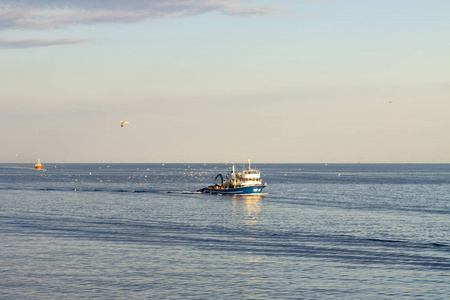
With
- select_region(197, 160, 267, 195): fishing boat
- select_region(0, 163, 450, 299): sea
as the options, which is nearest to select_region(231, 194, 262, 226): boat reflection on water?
select_region(0, 163, 450, 299): sea

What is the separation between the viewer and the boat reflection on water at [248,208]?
99.7m

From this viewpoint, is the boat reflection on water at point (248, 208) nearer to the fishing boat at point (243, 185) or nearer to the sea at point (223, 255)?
the sea at point (223, 255)

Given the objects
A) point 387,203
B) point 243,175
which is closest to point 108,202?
point 243,175

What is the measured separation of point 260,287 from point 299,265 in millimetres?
9076

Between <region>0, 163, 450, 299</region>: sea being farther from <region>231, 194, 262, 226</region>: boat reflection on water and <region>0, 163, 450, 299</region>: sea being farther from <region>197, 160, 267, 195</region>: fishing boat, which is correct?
<region>197, 160, 267, 195</region>: fishing boat

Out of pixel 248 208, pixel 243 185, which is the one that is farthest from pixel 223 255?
pixel 243 185

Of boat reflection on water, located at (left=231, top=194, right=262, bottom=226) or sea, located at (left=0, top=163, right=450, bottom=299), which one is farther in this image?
boat reflection on water, located at (left=231, top=194, right=262, bottom=226)

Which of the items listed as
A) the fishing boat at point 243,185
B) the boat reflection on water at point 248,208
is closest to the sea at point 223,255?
the boat reflection on water at point 248,208

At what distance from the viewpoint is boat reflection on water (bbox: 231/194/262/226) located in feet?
327

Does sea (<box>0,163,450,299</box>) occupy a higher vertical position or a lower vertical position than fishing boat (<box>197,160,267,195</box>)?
lower

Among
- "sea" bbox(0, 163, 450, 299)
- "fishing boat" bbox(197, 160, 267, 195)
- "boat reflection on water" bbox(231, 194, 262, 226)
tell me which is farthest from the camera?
"fishing boat" bbox(197, 160, 267, 195)

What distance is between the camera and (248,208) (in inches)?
4884

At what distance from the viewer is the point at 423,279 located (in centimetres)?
4966

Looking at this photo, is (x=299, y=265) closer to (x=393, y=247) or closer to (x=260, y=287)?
(x=260, y=287)
